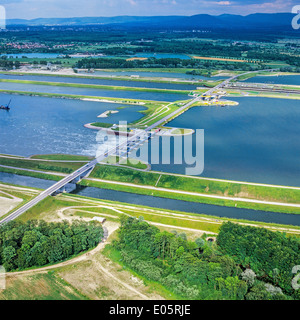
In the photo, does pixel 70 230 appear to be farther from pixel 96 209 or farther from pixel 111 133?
pixel 111 133

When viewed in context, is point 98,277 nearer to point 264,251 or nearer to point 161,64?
point 264,251

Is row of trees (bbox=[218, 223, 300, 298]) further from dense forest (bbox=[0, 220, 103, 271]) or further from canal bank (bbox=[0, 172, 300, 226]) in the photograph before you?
dense forest (bbox=[0, 220, 103, 271])

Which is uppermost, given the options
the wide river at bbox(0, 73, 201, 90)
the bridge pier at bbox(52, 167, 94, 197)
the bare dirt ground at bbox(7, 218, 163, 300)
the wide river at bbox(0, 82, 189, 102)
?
the wide river at bbox(0, 73, 201, 90)

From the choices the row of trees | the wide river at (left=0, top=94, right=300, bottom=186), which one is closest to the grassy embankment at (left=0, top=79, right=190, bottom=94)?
the wide river at (left=0, top=94, right=300, bottom=186)

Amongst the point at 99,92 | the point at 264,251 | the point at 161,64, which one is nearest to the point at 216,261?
the point at 264,251

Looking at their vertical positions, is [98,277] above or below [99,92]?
below
